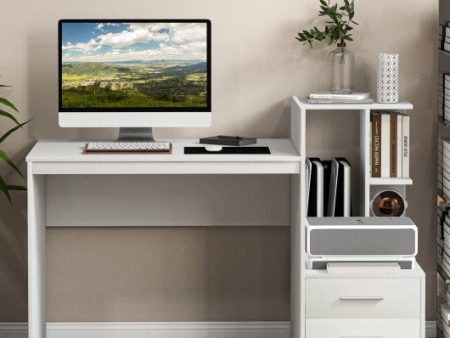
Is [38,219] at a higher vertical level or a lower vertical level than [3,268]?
higher

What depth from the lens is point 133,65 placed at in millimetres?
4016

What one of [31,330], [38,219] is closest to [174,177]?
[38,219]

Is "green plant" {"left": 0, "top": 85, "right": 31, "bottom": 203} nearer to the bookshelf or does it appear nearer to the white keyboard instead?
the white keyboard

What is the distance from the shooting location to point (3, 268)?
4293 millimetres

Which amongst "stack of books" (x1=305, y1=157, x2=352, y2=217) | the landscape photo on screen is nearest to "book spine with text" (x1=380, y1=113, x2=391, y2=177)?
"stack of books" (x1=305, y1=157, x2=352, y2=217)

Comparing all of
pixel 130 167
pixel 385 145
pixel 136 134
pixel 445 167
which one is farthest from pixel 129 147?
pixel 445 167

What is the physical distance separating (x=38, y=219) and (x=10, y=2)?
91cm

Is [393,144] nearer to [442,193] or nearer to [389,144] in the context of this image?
[389,144]

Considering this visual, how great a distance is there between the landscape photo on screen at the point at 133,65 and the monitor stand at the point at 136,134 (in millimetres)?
97

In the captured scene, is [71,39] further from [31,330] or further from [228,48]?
[31,330]

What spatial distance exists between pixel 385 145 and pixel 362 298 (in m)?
Result: 0.65

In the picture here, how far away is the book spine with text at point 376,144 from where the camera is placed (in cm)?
396

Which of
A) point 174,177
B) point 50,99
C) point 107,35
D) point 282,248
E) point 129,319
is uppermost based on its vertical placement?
point 107,35

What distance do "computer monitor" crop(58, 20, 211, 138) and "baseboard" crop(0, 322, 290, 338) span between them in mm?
889
